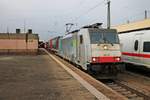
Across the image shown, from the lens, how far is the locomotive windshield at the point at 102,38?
18.0 meters

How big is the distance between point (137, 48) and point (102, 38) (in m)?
3.51

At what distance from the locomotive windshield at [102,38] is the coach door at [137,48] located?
2.64 m

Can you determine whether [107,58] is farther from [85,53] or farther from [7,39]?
[7,39]

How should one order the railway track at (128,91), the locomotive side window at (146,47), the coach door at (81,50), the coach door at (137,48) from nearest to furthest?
1. the railway track at (128,91)
2. the locomotive side window at (146,47)
3. the coach door at (81,50)
4. the coach door at (137,48)

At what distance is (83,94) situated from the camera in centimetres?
1044

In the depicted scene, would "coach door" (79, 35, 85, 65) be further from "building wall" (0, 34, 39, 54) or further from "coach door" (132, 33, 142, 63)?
"building wall" (0, 34, 39, 54)

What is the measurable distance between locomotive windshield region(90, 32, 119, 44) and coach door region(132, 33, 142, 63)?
264 cm

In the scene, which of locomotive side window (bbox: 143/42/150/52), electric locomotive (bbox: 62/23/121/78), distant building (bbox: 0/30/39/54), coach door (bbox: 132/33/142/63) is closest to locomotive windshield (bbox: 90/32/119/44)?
electric locomotive (bbox: 62/23/121/78)

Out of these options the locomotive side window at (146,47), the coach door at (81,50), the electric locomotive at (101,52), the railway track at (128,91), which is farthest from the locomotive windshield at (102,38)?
the railway track at (128,91)

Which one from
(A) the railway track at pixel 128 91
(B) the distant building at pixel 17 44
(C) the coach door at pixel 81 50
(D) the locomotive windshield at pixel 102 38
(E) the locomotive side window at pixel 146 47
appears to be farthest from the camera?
(B) the distant building at pixel 17 44

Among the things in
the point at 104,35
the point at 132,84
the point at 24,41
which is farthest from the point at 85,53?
the point at 24,41

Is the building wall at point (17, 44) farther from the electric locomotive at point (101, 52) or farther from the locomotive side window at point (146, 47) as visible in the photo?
the electric locomotive at point (101, 52)

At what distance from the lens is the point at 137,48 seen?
20.7 metres

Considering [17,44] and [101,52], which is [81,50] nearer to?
[101,52]
